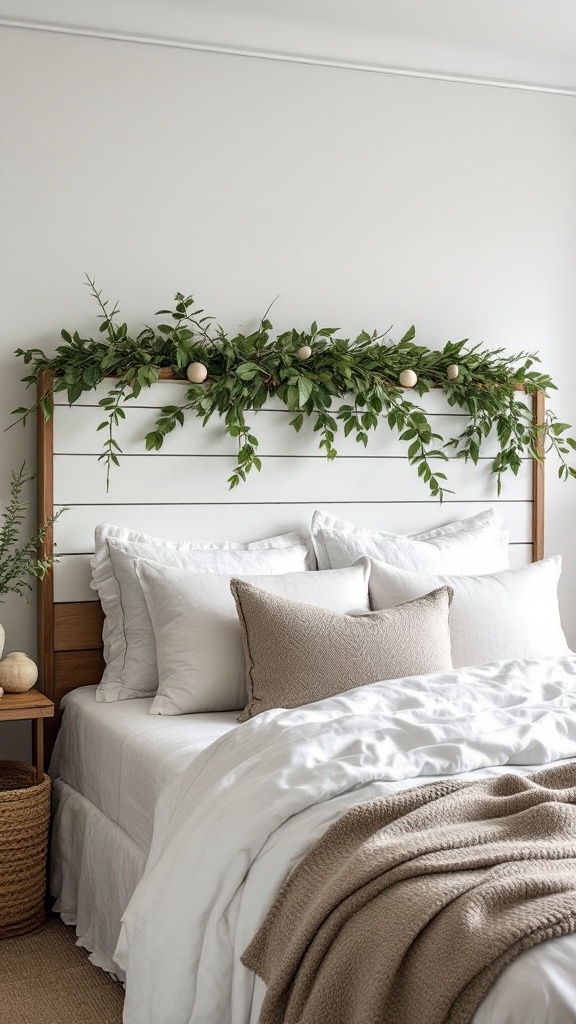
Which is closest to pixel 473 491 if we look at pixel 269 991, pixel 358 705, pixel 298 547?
pixel 298 547

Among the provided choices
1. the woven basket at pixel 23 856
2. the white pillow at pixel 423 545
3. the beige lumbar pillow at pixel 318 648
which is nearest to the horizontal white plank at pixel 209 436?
the white pillow at pixel 423 545

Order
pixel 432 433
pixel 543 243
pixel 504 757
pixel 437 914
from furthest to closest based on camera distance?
1. pixel 543 243
2. pixel 432 433
3. pixel 504 757
4. pixel 437 914

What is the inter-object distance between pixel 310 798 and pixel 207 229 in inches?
83.5

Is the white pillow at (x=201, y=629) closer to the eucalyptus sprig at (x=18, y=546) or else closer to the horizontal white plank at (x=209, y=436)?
the eucalyptus sprig at (x=18, y=546)

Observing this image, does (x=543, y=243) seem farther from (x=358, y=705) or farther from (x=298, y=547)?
(x=358, y=705)

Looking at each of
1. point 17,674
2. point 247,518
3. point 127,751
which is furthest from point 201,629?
point 247,518

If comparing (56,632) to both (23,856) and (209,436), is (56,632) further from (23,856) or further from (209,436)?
(209,436)

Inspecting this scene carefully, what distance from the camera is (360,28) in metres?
3.51

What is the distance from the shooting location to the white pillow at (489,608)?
2998mm

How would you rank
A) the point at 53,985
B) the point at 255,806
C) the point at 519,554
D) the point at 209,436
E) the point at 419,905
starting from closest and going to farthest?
1. the point at 419,905
2. the point at 255,806
3. the point at 53,985
4. the point at 209,436
5. the point at 519,554

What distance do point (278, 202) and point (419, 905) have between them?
8.48ft

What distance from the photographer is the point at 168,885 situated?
1969mm

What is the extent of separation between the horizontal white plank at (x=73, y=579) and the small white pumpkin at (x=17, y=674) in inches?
10.6

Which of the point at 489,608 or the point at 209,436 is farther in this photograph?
the point at 209,436
